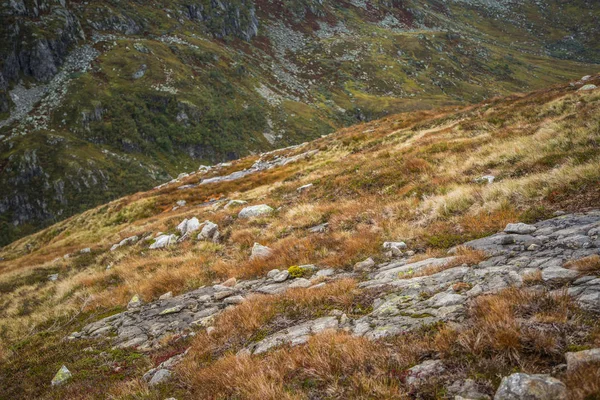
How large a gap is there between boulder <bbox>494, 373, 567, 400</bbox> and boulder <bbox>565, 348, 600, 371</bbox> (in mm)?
261

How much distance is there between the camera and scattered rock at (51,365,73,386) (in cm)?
658

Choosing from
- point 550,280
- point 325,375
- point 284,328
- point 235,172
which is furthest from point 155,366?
point 235,172

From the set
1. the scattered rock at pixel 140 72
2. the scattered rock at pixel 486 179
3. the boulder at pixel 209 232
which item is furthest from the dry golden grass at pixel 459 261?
the scattered rock at pixel 140 72

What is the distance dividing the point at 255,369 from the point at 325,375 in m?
1.01

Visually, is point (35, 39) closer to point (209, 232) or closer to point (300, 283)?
point (209, 232)

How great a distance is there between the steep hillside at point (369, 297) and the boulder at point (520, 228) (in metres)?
0.09

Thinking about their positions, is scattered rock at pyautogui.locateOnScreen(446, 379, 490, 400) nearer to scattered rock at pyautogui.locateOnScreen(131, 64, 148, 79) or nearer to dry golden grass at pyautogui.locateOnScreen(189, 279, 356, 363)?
dry golden grass at pyautogui.locateOnScreen(189, 279, 356, 363)

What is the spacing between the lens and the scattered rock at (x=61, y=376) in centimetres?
658

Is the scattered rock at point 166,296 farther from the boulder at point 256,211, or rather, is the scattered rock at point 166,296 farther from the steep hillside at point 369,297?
the boulder at point 256,211

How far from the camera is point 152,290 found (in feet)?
35.3

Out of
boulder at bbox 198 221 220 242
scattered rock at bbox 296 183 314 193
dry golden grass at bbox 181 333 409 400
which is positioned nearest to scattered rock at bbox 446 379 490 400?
dry golden grass at bbox 181 333 409 400

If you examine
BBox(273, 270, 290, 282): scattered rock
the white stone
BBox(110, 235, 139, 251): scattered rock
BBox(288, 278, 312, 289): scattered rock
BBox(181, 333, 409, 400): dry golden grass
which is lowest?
BBox(110, 235, 139, 251): scattered rock

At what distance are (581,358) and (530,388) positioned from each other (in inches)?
22.9

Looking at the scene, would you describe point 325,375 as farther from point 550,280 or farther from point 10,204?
point 10,204
